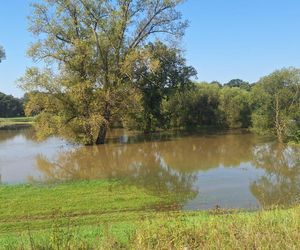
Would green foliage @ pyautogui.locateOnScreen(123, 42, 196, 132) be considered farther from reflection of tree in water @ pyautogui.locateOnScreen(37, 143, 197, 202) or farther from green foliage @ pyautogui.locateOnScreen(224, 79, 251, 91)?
green foliage @ pyautogui.locateOnScreen(224, 79, 251, 91)

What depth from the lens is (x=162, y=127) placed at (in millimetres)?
41469

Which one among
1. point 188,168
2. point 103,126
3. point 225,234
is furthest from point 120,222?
point 103,126

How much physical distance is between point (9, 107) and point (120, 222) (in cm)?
8998

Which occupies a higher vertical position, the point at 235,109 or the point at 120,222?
the point at 235,109

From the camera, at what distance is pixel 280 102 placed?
29.9 m

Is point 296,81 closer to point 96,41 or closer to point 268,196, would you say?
point 96,41

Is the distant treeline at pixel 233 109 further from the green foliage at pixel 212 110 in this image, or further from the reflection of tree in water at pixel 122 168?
the reflection of tree in water at pixel 122 168

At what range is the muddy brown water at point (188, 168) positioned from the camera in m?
14.2

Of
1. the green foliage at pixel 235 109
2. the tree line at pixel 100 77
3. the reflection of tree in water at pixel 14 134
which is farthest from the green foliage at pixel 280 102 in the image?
the reflection of tree in water at pixel 14 134

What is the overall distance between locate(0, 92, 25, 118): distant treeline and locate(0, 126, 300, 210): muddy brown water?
66397 millimetres

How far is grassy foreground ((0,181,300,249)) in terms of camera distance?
5781 mm

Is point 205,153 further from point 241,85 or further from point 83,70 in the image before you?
point 241,85

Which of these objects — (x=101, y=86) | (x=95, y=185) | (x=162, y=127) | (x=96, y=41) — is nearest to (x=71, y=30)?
(x=96, y=41)

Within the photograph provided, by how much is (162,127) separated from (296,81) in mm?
14938
